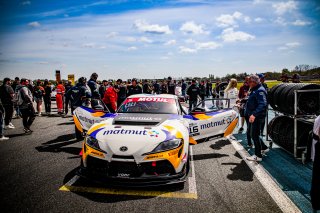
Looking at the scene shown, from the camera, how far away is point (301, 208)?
309cm

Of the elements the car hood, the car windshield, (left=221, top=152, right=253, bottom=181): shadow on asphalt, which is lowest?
(left=221, top=152, right=253, bottom=181): shadow on asphalt

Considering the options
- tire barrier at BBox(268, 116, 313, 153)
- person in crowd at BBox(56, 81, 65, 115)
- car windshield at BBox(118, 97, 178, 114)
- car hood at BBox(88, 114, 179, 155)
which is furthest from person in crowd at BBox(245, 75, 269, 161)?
person in crowd at BBox(56, 81, 65, 115)

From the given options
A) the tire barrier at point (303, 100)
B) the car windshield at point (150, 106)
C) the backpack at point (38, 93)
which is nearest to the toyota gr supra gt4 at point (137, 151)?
the car windshield at point (150, 106)

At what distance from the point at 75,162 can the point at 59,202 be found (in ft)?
5.88

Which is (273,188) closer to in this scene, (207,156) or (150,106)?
(207,156)

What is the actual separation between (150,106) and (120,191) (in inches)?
82.1

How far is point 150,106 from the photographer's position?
5.06m

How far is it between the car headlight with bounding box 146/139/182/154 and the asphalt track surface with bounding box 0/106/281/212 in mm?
716

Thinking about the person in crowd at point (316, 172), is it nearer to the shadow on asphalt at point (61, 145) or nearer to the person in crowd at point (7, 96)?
the shadow on asphalt at point (61, 145)

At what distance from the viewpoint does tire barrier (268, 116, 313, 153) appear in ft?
17.1

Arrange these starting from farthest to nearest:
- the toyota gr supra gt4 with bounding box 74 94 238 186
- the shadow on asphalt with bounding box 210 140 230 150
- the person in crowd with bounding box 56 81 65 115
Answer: the person in crowd with bounding box 56 81 65 115, the shadow on asphalt with bounding box 210 140 230 150, the toyota gr supra gt4 with bounding box 74 94 238 186

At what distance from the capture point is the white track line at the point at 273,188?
311 centimetres

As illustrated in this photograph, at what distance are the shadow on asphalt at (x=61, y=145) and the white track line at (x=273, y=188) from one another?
4138 mm

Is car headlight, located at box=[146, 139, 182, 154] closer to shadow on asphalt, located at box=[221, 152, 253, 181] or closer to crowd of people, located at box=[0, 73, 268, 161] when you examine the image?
shadow on asphalt, located at box=[221, 152, 253, 181]
